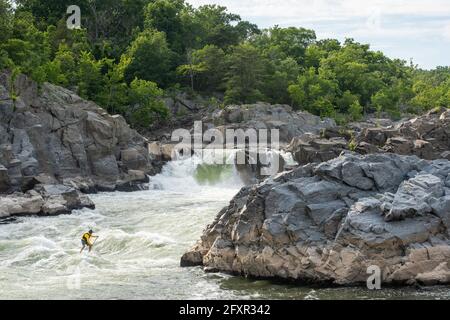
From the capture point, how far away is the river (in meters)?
17.6

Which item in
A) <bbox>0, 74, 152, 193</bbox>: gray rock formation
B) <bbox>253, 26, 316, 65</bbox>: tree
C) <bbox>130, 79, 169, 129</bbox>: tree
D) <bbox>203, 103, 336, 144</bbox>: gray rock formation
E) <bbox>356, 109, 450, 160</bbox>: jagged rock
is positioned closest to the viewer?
<bbox>0, 74, 152, 193</bbox>: gray rock formation

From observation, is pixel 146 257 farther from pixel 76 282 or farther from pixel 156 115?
pixel 156 115

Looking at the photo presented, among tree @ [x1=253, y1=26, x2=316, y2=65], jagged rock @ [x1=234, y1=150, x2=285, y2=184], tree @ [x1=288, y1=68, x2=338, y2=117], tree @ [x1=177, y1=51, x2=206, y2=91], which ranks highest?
tree @ [x1=253, y1=26, x2=316, y2=65]

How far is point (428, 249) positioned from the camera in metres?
17.8

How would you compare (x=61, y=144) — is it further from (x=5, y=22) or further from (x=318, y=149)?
(x=318, y=149)

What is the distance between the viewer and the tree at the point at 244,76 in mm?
59719

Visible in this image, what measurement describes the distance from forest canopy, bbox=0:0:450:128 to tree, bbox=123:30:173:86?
9 cm

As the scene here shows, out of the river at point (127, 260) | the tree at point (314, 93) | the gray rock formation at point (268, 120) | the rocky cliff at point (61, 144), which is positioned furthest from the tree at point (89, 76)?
the tree at point (314, 93)

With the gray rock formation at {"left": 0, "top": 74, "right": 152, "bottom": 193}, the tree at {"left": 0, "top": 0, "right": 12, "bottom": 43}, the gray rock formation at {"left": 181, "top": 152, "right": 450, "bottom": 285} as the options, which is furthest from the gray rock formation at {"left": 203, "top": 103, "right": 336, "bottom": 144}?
the gray rock formation at {"left": 181, "top": 152, "right": 450, "bottom": 285}

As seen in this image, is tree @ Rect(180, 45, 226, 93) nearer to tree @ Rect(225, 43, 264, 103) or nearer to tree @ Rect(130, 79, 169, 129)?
tree @ Rect(225, 43, 264, 103)

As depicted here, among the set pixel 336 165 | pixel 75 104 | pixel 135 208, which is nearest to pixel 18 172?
pixel 135 208

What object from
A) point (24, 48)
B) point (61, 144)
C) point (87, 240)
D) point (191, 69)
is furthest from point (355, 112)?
point (87, 240)

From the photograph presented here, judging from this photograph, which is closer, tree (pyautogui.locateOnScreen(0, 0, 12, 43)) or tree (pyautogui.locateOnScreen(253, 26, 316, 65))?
tree (pyautogui.locateOnScreen(0, 0, 12, 43))

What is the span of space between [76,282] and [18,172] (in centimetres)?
1568
